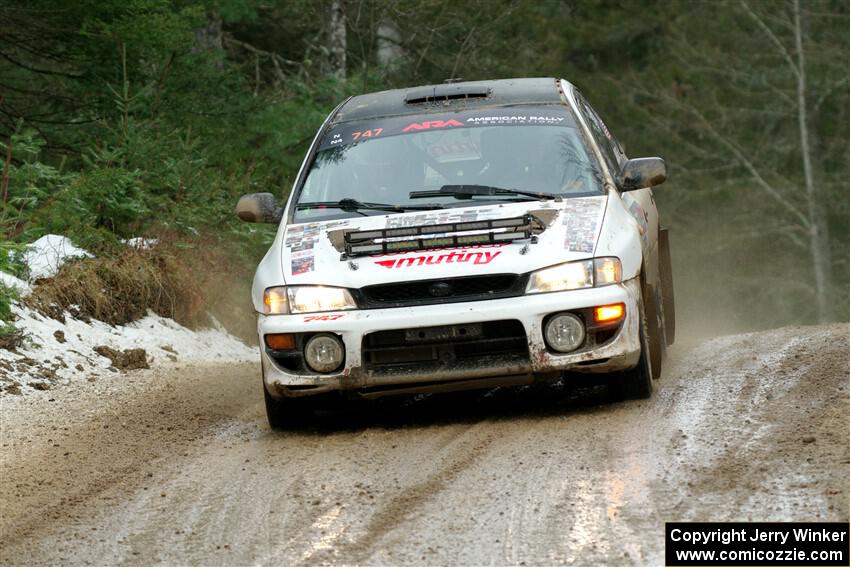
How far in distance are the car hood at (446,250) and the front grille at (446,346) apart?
28 centimetres

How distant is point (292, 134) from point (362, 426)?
11.7 m

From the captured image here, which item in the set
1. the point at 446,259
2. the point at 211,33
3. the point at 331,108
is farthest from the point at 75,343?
the point at 211,33

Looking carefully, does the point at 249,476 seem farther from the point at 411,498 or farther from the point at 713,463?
the point at 713,463

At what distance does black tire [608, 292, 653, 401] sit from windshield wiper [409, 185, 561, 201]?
3.02 feet

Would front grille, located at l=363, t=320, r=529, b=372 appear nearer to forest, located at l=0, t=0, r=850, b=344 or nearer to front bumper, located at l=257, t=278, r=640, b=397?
front bumper, located at l=257, t=278, r=640, b=397

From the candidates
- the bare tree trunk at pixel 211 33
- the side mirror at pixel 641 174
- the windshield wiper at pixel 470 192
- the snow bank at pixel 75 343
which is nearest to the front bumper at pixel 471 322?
the windshield wiper at pixel 470 192

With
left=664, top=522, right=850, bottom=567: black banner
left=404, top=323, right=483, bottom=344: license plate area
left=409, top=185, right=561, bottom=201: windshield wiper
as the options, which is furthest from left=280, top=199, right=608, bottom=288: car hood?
left=664, top=522, right=850, bottom=567: black banner

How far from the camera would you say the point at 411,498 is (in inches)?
223

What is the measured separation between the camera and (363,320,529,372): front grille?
23.1ft

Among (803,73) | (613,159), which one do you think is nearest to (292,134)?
(613,159)

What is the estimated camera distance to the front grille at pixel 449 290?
7062mm

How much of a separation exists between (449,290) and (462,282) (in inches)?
3.2

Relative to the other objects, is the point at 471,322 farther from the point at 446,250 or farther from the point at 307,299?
the point at 307,299

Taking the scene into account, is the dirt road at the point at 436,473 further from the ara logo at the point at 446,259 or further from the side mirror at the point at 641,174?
the side mirror at the point at 641,174
